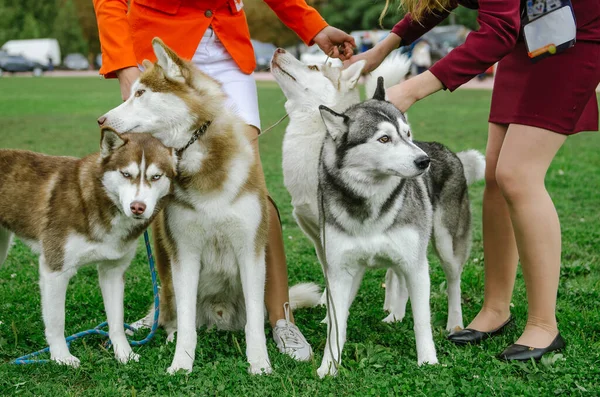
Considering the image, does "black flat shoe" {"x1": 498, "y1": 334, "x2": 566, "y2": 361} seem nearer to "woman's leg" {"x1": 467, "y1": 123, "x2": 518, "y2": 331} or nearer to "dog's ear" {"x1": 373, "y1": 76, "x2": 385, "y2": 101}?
"woman's leg" {"x1": 467, "y1": 123, "x2": 518, "y2": 331}

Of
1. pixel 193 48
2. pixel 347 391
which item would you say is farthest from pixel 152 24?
pixel 347 391

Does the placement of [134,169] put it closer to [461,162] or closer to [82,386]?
[82,386]

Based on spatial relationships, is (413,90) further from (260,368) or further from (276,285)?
(260,368)

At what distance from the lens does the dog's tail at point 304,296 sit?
15.9 ft

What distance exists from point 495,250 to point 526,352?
0.68 metres

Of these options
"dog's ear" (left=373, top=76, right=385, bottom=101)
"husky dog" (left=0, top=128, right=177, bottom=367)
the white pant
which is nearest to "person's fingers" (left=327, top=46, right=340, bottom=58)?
the white pant

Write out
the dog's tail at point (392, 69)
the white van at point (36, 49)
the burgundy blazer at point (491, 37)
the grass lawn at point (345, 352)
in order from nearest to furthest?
the burgundy blazer at point (491, 37), the grass lawn at point (345, 352), the dog's tail at point (392, 69), the white van at point (36, 49)

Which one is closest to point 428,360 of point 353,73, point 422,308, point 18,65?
point 422,308

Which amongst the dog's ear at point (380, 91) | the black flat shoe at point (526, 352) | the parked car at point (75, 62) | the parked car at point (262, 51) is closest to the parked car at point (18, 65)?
the parked car at point (75, 62)

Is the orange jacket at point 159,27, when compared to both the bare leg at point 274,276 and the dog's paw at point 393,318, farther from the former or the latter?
the dog's paw at point 393,318

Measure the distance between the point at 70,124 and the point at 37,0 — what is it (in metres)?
56.1

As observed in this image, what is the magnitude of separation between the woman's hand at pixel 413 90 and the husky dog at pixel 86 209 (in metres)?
1.19

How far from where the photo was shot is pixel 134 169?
139 inches

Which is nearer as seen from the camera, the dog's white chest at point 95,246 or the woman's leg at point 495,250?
the dog's white chest at point 95,246
